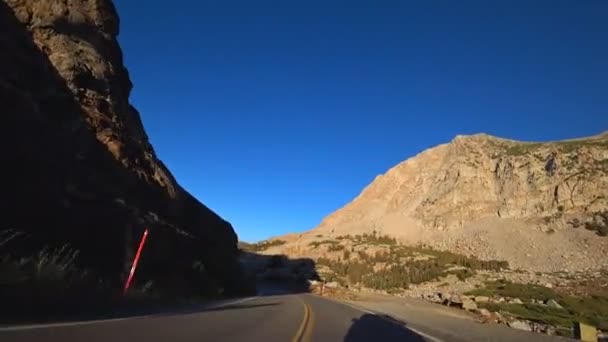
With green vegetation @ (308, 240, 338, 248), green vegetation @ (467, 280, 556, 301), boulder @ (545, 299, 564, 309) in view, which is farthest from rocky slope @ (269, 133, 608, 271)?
boulder @ (545, 299, 564, 309)

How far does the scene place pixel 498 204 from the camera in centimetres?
11119

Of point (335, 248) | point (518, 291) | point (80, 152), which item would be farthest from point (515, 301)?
point (335, 248)

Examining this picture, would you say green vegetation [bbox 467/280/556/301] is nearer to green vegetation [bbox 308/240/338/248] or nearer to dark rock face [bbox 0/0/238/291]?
dark rock face [bbox 0/0/238/291]

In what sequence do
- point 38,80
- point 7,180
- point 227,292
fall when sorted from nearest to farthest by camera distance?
point 7,180 → point 38,80 → point 227,292

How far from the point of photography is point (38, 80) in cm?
1953

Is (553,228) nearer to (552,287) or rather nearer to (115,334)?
(552,287)

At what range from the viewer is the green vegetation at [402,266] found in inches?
3098

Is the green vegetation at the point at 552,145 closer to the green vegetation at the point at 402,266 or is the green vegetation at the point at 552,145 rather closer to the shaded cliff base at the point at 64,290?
the green vegetation at the point at 402,266

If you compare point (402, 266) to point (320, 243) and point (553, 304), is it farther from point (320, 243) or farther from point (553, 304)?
point (553, 304)

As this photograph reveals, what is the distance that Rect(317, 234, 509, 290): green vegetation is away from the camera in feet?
258

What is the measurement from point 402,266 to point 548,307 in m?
43.4

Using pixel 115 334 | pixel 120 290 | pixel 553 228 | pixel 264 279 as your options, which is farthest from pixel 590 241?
pixel 115 334

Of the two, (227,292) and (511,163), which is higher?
(511,163)

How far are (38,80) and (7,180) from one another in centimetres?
615
